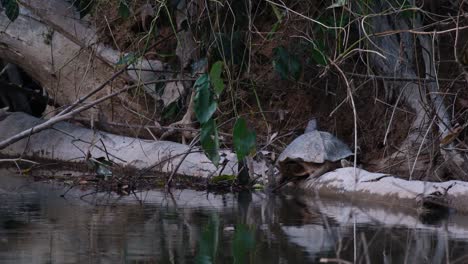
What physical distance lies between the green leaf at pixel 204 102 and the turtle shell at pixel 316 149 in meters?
1.21

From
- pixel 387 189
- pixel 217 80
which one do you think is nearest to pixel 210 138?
pixel 217 80

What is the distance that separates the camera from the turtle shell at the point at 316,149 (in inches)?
246

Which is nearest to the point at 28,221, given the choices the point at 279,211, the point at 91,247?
the point at 91,247

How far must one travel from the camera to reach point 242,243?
4.15 metres

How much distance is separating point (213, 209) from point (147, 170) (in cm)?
125

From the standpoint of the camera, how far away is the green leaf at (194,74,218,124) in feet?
16.9

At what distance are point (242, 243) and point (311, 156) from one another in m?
2.16

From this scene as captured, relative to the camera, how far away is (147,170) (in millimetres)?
6527

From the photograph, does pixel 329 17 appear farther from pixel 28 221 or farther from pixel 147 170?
pixel 28 221

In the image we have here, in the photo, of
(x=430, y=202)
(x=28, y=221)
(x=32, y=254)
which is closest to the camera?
(x=32, y=254)

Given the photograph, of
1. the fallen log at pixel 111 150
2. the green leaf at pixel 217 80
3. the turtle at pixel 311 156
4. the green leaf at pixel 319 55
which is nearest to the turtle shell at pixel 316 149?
the turtle at pixel 311 156

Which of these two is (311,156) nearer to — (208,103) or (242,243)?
(208,103)

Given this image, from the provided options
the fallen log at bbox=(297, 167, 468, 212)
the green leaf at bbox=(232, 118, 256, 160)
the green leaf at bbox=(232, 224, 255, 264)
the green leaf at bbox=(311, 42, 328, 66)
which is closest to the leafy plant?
the green leaf at bbox=(232, 118, 256, 160)

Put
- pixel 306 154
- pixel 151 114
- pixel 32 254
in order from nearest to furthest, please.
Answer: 1. pixel 32 254
2. pixel 306 154
3. pixel 151 114
